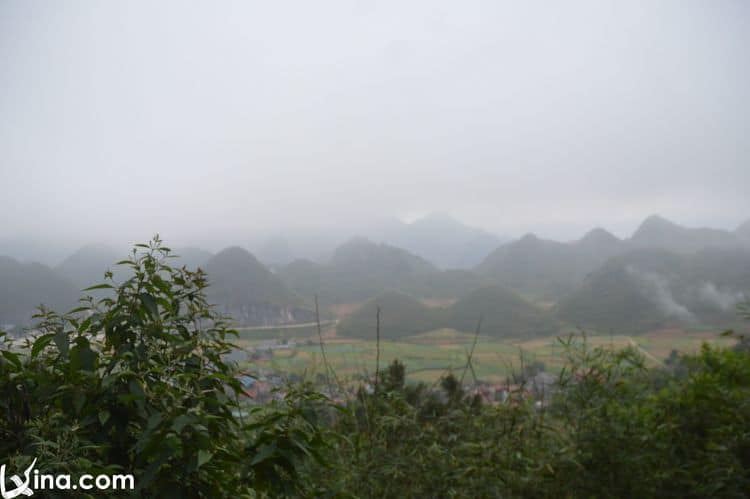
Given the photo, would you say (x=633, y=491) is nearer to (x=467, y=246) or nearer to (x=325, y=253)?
(x=325, y=253)

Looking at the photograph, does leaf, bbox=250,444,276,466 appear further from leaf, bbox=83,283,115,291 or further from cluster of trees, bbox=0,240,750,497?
leaf, bbox=83,283,115,291

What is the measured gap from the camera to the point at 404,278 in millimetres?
19969

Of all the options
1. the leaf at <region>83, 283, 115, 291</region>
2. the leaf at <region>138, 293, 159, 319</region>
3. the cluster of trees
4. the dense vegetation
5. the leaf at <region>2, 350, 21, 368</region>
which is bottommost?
the dense vegetation

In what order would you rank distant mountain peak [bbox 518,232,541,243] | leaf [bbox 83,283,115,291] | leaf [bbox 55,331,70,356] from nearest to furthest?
leaf [bbox 55,331,70,356], leaf [bbox 83,283,115,291], distant mountain peak [bbox 518,232,541,243]

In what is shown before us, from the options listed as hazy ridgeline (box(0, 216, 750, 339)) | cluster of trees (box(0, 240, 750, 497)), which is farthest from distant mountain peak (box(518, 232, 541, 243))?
cluster of trees (box(0, 240, 750, 497))

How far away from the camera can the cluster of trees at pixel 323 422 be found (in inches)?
46.8

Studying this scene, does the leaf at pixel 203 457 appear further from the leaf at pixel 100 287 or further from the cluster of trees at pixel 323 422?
the leaf at pixel 100 287

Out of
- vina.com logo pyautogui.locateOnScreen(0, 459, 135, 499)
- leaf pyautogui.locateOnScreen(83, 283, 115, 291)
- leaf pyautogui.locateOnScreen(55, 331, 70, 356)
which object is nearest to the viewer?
vina.com logo pyautogui.locateOnScreen(0, 459, 135, 499)

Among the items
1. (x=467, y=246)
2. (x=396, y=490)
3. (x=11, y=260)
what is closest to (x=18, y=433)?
(x=396, y=490)

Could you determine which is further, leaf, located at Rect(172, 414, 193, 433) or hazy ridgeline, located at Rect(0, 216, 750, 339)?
hazy ridgeline, located at Rect(0, 216, 750, 339)

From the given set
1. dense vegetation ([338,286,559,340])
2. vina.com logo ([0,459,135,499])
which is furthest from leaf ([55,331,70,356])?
dense vegetation ([338,286,559,340])

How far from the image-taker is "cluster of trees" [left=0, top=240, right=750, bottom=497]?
1188 millimetres

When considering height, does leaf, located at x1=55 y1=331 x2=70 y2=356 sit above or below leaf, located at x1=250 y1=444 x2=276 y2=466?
above

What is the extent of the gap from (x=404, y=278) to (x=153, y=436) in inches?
748
